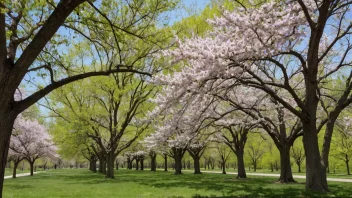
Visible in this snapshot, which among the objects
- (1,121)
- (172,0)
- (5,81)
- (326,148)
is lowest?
(326,148)

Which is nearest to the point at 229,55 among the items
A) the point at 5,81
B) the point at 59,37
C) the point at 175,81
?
the point at 175,81

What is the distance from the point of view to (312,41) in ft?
35.4

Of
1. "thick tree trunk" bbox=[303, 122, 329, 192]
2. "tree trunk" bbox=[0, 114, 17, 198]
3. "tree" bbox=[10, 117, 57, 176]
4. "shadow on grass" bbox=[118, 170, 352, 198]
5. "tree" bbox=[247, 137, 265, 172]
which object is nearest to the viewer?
"tree trunk" bbox=[0, 114, 17, 198]

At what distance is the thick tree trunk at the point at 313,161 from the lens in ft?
37.5

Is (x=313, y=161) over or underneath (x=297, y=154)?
over

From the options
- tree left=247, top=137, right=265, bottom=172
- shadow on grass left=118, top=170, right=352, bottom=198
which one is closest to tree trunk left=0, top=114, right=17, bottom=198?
shadow on grass left=118, top=170, right=352, bottom=198

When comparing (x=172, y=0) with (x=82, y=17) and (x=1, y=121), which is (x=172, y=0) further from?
(x=1, y=121)

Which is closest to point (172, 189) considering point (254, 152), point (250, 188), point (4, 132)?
point (250, 188)

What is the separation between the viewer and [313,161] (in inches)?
450

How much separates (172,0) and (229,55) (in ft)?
9.17

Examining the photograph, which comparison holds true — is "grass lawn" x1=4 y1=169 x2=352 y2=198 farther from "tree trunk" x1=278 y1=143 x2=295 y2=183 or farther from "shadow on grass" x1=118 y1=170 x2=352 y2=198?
"tree trunk" x1=278 y1=143 x2=295 y2=183

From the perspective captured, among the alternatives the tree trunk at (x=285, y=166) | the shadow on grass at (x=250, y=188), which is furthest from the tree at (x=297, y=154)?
the shadow on grass at (x=250, y=188)

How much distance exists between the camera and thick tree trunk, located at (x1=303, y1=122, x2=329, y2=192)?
37.5 ft

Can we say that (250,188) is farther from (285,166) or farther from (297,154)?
(297,154)
